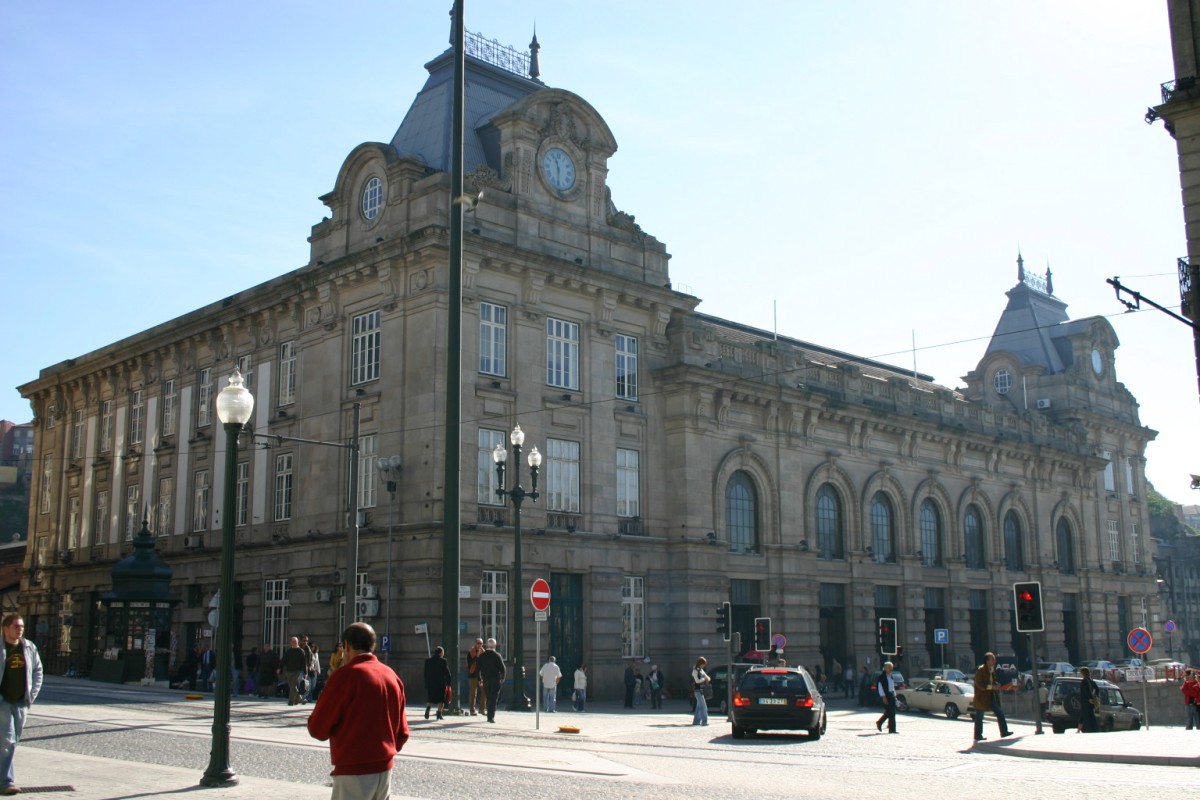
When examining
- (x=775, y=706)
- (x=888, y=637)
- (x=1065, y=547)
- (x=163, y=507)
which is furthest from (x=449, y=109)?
(x=1065, y=547)

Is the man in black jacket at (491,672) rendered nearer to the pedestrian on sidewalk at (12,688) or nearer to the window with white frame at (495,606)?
the window with white frame at (495,606)

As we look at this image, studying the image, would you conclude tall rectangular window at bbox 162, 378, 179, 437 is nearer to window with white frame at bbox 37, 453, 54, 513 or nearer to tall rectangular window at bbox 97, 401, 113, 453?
tall rectangular window at bbox 97, 401, 113, 453

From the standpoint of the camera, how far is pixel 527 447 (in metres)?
39.0

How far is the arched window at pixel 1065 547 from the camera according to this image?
64.8 metres

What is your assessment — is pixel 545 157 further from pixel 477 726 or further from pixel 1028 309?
pixel 1028 309

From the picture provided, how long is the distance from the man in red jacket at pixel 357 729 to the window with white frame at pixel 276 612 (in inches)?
1333

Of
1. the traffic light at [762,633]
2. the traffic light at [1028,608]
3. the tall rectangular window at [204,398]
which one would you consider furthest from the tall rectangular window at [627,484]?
the traffic light at [1028,608]

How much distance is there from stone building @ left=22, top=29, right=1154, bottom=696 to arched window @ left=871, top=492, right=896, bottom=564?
18cm

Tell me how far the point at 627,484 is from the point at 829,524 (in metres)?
12.0

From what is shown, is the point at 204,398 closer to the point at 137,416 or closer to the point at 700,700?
the point at 137,416

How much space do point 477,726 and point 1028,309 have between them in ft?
186

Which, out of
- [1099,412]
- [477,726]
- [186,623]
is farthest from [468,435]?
[1099,412]

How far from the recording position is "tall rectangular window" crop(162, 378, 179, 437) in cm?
4944

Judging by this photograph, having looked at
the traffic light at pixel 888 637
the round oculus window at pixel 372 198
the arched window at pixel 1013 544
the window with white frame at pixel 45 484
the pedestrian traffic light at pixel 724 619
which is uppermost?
the round oculus window at pixel 372 198
